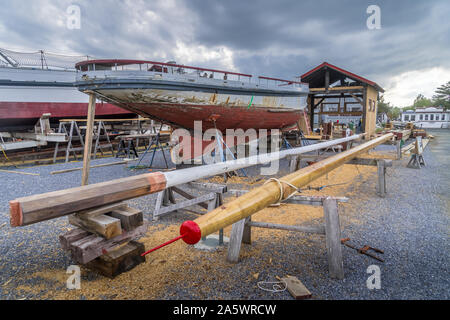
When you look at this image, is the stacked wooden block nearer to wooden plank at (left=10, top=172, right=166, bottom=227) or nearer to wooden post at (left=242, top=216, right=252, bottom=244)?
wooden plank at (left=10, top=172, right=166, bottom=227)

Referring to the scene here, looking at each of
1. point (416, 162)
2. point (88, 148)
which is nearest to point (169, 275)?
point (88, 148)

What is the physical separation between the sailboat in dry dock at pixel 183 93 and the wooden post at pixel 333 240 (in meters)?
4.63

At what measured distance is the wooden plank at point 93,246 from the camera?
2.20 m

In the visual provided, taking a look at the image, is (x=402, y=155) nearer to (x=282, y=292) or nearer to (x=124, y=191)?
(x=282, y=292)

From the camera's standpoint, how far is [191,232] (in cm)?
145

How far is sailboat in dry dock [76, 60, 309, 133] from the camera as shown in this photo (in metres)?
5.60

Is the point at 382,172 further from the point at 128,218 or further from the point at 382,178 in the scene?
the point at 128,218

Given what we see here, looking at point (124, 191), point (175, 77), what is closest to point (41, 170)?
point (175, 77)

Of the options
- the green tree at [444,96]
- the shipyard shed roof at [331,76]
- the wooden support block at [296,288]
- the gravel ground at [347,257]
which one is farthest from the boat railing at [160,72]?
the green tree at [444,96]

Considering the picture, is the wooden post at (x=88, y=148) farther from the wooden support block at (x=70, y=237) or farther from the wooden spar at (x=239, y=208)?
the wooden spar at (x=239, y=208)

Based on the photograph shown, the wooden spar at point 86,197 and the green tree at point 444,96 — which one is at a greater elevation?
the green tree at point 444,96

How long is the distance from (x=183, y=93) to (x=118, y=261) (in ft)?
14.9

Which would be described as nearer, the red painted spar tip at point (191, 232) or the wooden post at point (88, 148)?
the red painted spar tip at point (191, 232)
